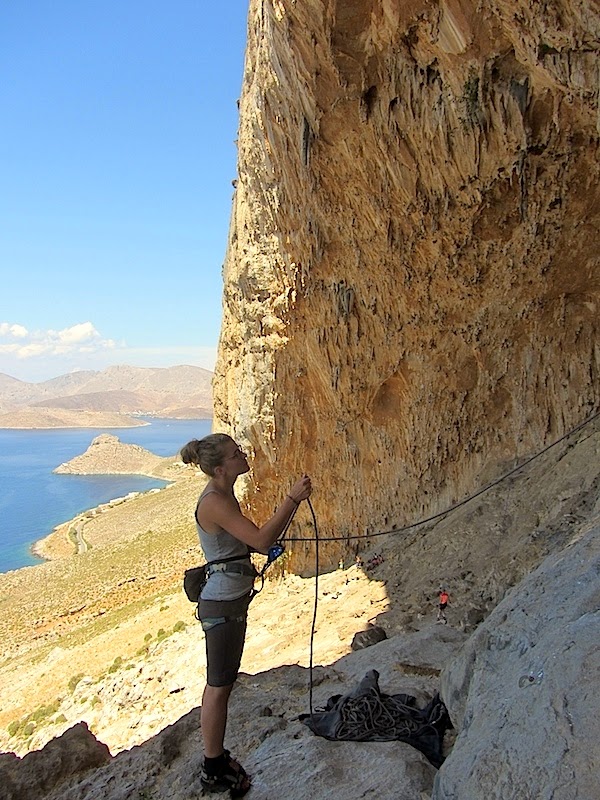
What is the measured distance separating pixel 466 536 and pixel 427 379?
3.39 meters

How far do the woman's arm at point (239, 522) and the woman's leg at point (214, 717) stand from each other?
83cm

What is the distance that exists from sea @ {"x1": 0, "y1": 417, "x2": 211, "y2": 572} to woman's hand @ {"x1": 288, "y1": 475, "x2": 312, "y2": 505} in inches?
1004

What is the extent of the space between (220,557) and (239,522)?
0.26m

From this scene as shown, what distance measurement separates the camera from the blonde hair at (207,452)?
10.2ft

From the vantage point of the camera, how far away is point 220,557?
3.04 m

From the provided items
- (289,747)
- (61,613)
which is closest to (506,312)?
(289,747)

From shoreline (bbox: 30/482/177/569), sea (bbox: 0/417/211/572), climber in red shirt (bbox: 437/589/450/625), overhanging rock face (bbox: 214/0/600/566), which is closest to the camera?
overhanging rock face (bbox: 214/0/600/566)

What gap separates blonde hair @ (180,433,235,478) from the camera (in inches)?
122

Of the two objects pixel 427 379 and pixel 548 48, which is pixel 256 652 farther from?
pixel 548 48

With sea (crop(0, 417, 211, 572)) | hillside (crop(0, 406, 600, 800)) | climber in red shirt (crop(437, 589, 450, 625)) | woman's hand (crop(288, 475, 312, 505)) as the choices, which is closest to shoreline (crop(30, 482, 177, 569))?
sea (crop(0, 417, 211, 572))

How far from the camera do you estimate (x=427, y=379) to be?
37.5 ft

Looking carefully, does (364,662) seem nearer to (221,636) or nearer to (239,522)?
(221,636)

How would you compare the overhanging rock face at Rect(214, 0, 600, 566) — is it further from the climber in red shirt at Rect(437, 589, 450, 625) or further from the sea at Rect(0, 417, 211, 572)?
the sea at Rect(0, 417, 211, 572)

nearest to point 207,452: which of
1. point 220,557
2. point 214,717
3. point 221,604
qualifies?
point 220,557
